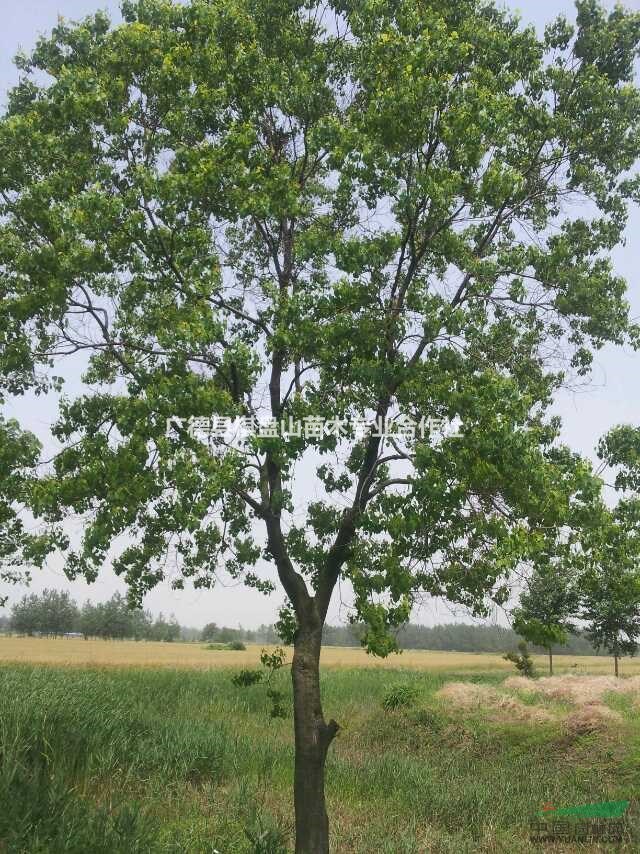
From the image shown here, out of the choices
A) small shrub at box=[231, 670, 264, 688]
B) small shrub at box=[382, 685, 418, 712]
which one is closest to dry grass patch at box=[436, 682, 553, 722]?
small shrub at box=[382, 685, 418, 712]

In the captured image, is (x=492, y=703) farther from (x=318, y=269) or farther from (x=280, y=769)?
(x=318, y=269)

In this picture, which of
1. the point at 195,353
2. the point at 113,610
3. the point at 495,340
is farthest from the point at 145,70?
the point at 113,610

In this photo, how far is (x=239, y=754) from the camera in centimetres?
1691

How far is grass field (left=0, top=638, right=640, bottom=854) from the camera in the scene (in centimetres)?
1020

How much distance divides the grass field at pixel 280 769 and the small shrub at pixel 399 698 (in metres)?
0.17

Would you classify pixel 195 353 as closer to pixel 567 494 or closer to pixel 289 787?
pixel 567 494

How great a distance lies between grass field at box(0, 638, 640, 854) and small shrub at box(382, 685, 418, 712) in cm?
17

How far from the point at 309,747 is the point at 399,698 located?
54.8 feet

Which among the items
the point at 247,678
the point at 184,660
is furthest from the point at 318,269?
the point at 184,660

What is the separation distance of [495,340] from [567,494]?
13.2 ft

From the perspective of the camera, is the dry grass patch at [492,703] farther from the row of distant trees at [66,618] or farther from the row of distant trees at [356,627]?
Result: the row of distant trees at [66,618]

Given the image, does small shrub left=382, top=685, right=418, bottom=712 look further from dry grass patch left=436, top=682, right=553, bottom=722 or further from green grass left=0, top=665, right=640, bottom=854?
green grass left=0, top=665, right=640, bottom=854

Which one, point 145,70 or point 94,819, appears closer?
point 94,819

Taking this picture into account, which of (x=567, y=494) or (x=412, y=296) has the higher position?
Answer: (x=412, y=296)
